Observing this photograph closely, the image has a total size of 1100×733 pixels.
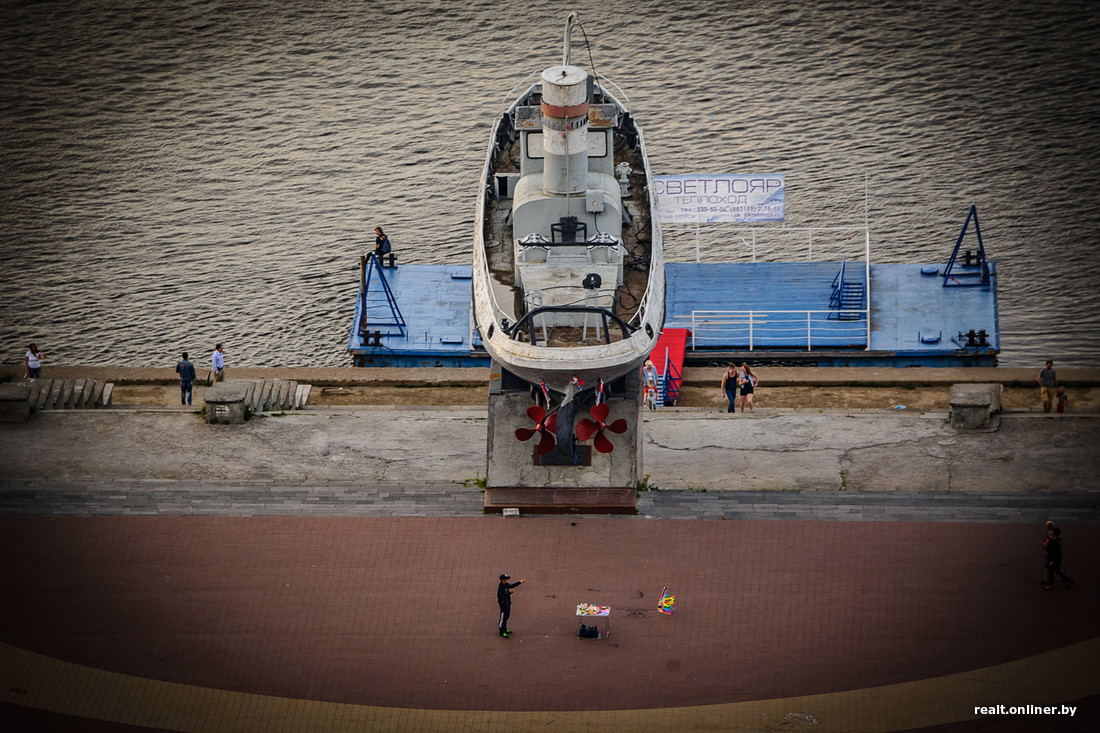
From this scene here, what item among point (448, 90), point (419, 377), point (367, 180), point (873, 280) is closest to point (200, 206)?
point (367, 180)

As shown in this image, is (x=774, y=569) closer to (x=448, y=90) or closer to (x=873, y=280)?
(x=873, y=280)

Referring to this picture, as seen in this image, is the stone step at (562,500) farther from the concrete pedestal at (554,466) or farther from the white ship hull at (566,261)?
the white ship hull at (566,261)

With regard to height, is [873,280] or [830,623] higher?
[873,280]

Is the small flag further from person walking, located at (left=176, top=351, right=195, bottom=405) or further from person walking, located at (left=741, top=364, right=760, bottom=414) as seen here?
person walking, located at (left=176, top=351, right=195, bottom=405)

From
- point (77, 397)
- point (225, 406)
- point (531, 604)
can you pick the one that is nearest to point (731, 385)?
point (531, 604)

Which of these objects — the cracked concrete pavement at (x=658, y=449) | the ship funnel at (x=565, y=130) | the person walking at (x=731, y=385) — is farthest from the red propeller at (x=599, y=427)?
the ship funnel at (x=565, y=130)

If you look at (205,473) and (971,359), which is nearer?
Result: (205,473)

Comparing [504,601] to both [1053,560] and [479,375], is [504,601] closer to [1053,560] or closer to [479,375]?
[1053,560]
